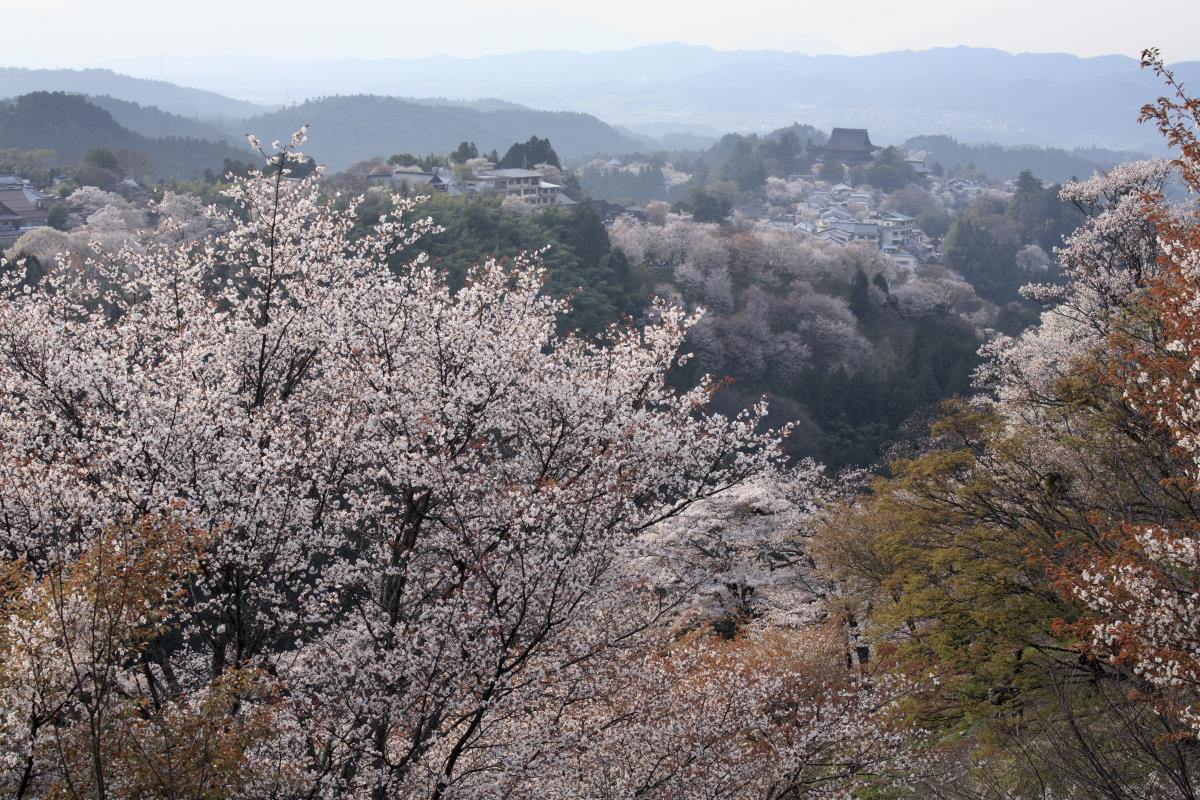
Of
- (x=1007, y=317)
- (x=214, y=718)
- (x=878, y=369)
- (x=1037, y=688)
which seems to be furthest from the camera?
(x=1007, y=317)

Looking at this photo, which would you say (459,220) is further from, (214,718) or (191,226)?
(214,718)

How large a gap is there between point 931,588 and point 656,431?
501 centimetres

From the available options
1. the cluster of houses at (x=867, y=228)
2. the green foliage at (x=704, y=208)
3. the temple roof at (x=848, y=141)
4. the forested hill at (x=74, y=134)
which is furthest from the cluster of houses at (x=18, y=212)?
the temple roof at (x=848, y=141)

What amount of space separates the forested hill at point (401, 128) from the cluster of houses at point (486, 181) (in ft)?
199

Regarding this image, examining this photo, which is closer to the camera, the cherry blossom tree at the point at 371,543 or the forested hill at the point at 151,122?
the cherry blossom tree at the point at 371,543

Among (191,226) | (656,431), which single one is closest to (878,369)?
(191,226)

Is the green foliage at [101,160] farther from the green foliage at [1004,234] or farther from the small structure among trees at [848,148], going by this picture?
the small structure among trees at [848,148]

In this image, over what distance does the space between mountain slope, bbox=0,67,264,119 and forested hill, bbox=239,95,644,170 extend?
27.4 metres

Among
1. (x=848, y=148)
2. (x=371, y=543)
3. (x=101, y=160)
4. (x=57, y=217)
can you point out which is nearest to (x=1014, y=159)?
(x=848, y=148)

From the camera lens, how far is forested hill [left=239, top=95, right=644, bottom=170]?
129 m

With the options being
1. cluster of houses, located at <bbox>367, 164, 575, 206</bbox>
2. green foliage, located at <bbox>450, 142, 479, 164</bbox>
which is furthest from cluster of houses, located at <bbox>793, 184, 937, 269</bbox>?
green foliage, located at <bbox>450, 142, 479, 164</bbox>

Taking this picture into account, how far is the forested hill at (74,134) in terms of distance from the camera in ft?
229

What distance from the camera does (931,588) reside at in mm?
11094

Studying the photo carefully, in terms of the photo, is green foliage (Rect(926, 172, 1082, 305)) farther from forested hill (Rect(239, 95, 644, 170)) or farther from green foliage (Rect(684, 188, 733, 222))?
forested hill (Rect(239, 95, 644, 170))
